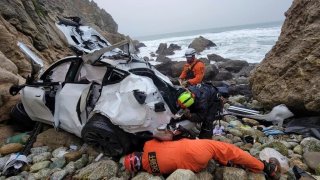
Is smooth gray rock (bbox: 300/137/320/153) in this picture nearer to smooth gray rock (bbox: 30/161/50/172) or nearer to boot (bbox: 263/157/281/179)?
boot (bbox: 263/157/281/179)

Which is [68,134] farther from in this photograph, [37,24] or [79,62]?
[37,24]

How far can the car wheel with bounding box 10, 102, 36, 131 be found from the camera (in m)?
6.67

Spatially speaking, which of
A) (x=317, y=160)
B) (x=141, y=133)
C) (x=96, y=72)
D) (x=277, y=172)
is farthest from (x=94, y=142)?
(x=317, y=160)

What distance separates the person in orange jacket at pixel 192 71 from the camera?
8617 millimetres

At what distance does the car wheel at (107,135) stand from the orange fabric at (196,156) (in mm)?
671

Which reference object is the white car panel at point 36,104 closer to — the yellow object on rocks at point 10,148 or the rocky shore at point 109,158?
the rocky shore at point 109,158

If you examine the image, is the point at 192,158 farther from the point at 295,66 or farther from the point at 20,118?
the point at 295,66

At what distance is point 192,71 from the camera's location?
885 centimetres

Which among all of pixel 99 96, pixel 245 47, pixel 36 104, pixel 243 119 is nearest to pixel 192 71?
pixel 243 119

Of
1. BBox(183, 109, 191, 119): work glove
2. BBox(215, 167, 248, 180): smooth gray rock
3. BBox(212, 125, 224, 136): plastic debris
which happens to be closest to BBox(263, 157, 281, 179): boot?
BBox(215, 167, 248, 180): smooth gray rock

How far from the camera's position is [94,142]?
5391mm

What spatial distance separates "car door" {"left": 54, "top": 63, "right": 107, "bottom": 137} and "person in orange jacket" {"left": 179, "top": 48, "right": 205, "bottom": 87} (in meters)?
3.24

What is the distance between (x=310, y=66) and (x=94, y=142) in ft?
16.7

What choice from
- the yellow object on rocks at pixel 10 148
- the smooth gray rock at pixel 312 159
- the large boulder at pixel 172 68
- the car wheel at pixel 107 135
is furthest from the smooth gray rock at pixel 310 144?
the large boulder at pixel 172 68
